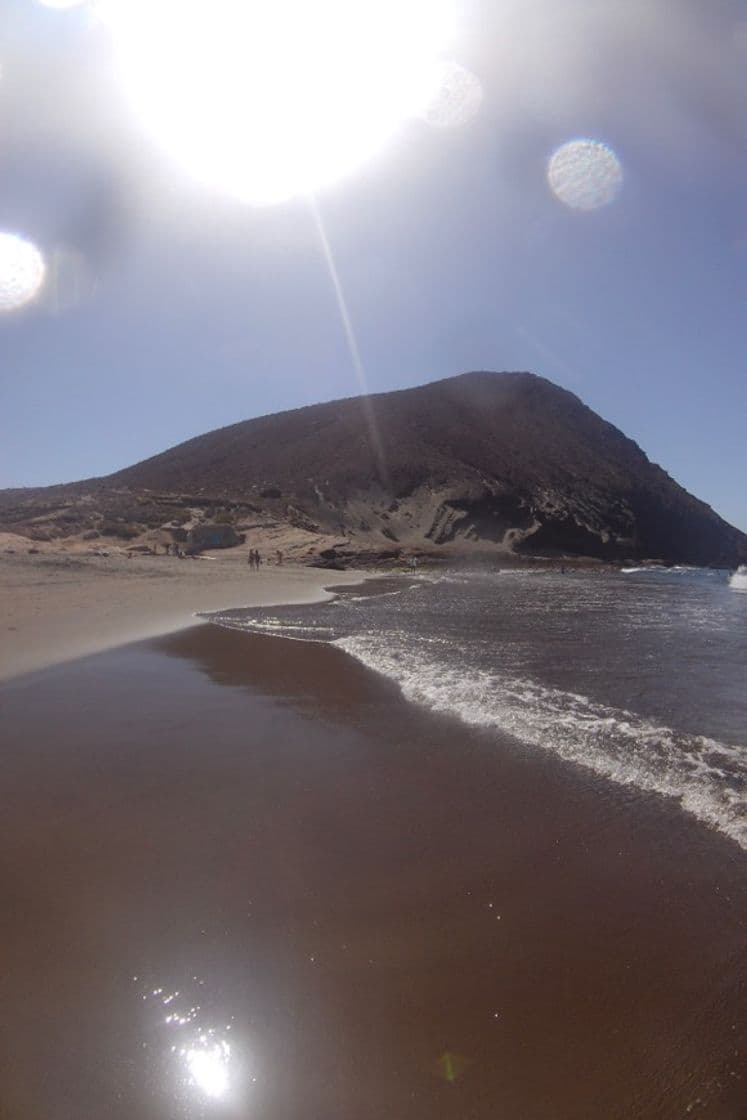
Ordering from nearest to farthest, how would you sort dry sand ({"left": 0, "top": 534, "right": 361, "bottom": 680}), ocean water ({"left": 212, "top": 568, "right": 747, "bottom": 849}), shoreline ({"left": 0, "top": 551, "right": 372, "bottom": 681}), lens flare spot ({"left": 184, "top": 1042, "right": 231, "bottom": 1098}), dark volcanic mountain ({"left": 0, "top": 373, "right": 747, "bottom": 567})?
lens flare spot ({"left": 184, "top": 1042, "right": 231, "bottom": 1098}) → ocean water ({"left": 212, "top": 568, "right": 747, "bottom": 849}) → shoreline ({"left": 0, "top": 551, "right": 372, "bottom": 681}) → dry sand ({"left": 0, "top": 534, "right": 361, "bottom": 680}) → dark volcanic mountain ({"left": 0, "top": 373, "right": 747, "bottom": 567})

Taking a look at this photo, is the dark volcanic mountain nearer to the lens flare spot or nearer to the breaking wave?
the breaking wave

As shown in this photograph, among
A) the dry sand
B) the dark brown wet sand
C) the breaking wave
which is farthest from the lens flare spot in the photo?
the dry sand

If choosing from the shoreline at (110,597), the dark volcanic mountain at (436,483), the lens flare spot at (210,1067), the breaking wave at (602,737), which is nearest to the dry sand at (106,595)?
the shoreline at (110,597)

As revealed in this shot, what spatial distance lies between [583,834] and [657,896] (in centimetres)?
84

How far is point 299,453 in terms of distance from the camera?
80.2m

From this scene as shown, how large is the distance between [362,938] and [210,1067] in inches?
41.2

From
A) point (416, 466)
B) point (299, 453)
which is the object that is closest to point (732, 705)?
point (416, 466)

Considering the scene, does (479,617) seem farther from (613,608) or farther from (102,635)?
(102,635)

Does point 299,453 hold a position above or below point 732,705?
above

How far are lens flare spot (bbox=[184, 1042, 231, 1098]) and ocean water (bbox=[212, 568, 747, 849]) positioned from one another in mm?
3685

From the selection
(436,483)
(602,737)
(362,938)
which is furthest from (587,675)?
(436,483)

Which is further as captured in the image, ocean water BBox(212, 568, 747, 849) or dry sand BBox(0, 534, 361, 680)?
dry sand BBox(0, 534, 361, 680)

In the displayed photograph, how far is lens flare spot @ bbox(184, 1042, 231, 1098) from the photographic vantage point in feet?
8.91

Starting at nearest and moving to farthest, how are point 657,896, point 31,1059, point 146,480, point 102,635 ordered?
point 31,1059
point 657,896
point 102,635
point 146,480
